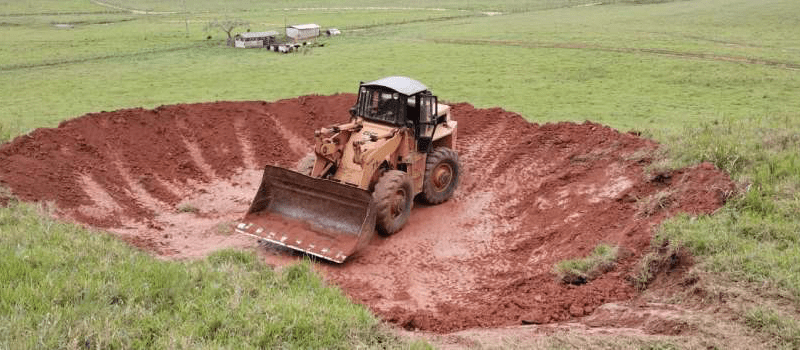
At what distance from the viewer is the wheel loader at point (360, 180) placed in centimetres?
1046

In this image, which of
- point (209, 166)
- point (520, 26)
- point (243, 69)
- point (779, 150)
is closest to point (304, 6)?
point (520, 26)

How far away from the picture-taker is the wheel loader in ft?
34.3

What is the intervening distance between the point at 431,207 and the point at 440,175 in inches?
27.7

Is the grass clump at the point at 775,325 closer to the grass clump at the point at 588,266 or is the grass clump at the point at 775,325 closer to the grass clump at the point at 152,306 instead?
the grass clump at the point at 588,266

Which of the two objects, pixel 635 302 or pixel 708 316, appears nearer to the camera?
pixel 708 316

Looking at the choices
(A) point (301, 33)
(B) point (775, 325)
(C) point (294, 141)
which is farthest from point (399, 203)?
(A) point (301, 33)

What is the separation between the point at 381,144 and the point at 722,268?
601 centimetres

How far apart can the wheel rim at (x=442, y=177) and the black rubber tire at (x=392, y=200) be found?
4.49 feet

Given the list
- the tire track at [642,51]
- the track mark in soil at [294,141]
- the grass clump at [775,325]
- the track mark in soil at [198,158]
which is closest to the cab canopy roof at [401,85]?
the track mark in soil at [294,141]

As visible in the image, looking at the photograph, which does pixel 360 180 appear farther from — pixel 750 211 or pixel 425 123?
pixel 750 211

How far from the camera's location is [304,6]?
74375 millimetres

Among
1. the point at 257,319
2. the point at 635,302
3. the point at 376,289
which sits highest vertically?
the point at 257,319

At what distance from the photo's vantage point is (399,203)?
11359 mm

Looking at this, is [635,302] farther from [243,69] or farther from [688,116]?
[243,69]
